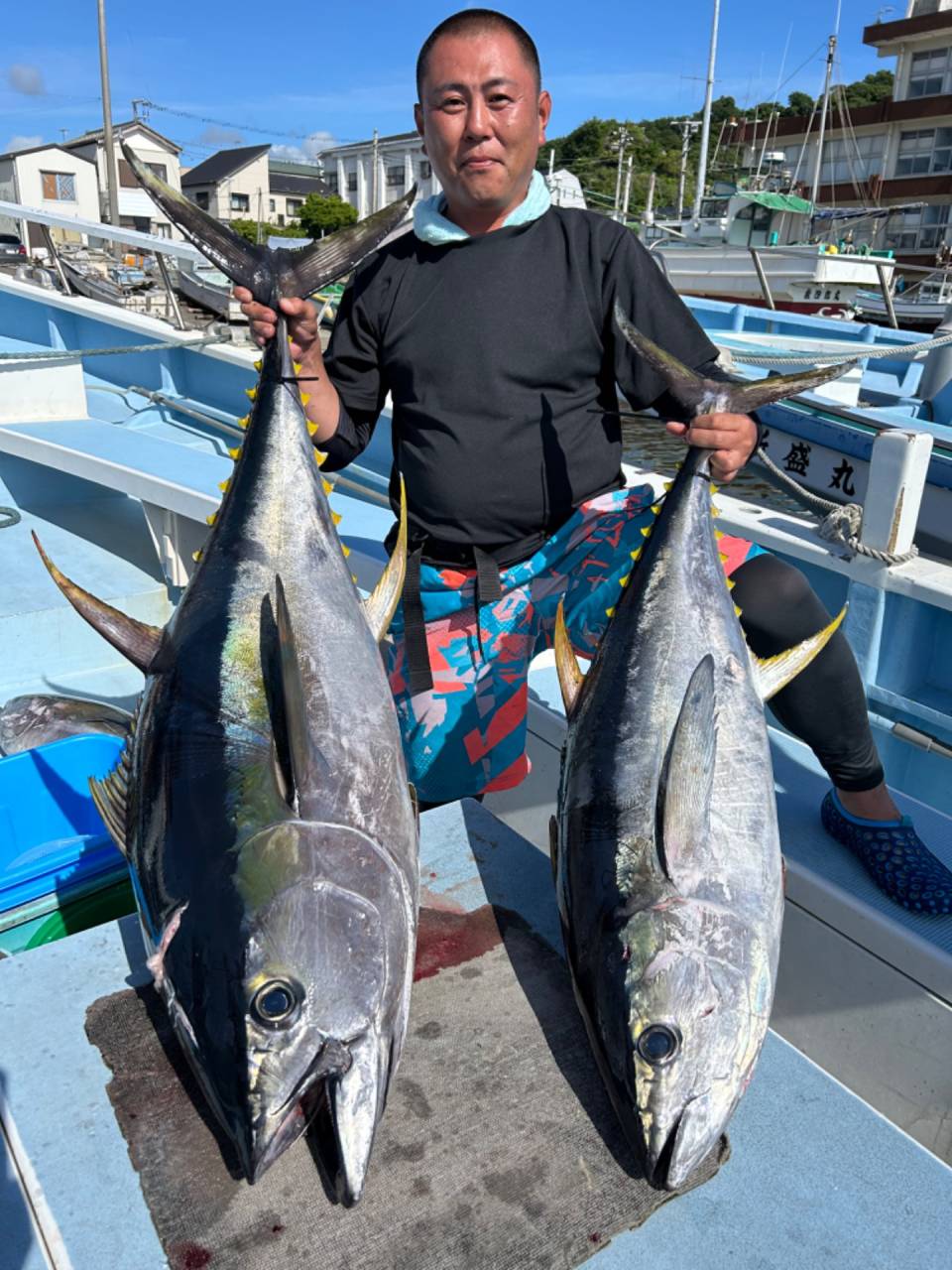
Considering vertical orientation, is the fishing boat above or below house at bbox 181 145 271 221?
below

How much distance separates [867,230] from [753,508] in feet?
98.4

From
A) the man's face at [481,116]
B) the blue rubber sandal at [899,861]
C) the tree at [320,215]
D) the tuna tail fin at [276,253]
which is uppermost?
the tree at [320,215]

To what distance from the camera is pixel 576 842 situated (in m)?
1.33

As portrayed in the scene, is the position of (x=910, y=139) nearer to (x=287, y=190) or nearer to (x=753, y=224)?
(x=753, y=224)

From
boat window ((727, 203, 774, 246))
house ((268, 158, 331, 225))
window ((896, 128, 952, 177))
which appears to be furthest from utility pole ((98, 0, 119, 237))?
house ((268, 158, 331, 225))

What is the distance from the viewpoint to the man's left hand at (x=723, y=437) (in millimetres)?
1631

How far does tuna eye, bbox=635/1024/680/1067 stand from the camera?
1.09 m

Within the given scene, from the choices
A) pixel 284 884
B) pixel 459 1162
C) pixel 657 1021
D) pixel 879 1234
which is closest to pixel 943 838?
pixel 879 1234

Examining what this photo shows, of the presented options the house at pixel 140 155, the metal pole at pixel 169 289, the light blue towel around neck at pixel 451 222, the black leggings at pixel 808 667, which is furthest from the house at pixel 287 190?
the black leggings at pixel 808 667

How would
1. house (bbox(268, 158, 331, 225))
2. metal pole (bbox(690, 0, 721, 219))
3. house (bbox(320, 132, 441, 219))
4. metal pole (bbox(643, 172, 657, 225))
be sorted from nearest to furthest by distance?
metal pole (bbox(643, 172, 657, 225)) < metal pole (bbox(690, 0, 721, 219)) < house (bbox(320, 132, 441, 219)) < house (bbox(268, 158, 331, 225))

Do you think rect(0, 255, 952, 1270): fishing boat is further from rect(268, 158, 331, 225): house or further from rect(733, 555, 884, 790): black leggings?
rect(268, 158, 331, 225): house

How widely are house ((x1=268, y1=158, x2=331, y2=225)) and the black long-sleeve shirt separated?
57197mm

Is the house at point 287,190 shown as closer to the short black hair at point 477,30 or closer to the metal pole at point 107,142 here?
the metal pole at point 107,142

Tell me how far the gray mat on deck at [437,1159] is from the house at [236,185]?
A: 5659 centimetres
